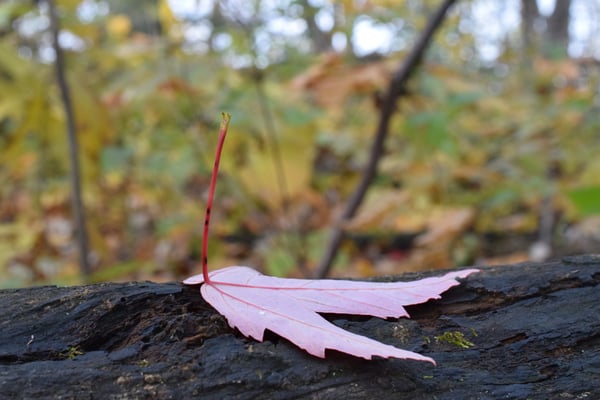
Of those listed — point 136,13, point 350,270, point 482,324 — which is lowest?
point 350,270

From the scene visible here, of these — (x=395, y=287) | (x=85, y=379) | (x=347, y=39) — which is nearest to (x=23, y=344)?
(x=85, y=379)

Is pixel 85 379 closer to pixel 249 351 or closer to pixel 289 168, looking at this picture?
pixel 249 351

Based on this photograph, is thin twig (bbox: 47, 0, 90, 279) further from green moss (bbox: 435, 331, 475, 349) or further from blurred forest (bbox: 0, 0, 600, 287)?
→ green moss (bbox: 435, 331, 475, 349)

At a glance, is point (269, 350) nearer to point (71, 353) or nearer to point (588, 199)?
point (71, 353)

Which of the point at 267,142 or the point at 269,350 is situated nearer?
the point at 269,350

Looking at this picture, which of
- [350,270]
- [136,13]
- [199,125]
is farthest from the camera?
[136,13]

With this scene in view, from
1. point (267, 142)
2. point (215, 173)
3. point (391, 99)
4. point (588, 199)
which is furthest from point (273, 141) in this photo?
point (215, 173)

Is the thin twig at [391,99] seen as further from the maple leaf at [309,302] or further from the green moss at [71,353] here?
the green moss at [71,353]

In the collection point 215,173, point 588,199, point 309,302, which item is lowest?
point 588,199
